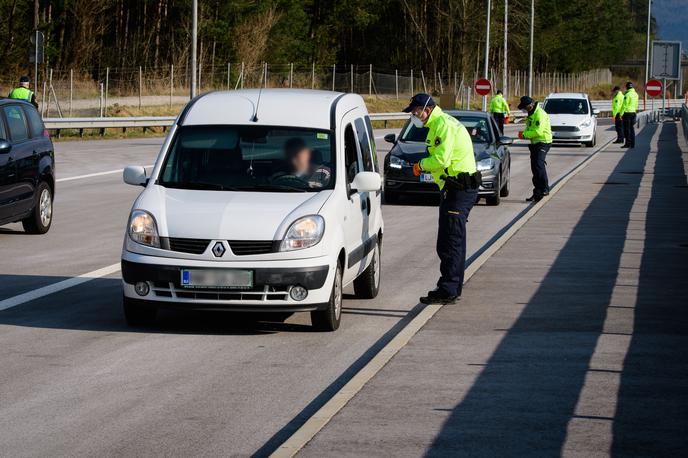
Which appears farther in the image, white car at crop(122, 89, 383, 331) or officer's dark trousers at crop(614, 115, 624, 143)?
officer's dark trousers at crop(614, 115, 624, 143)

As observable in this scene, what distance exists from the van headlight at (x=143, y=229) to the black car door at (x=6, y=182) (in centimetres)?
604

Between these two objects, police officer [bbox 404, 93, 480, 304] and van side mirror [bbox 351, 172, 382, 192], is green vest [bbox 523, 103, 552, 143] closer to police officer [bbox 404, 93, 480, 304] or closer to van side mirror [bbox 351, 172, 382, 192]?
police officer [bbox 404, 93, 480, 304]

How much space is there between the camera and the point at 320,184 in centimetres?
1093

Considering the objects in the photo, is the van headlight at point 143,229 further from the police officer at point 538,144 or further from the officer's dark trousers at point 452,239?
the police officer at point 538,144

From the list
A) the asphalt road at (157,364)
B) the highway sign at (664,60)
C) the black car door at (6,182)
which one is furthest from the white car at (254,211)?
the highway sign at (664,60)

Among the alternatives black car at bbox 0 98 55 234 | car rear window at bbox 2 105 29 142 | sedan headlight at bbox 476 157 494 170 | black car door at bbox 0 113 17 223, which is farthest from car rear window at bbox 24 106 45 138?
sedan headlight at bbox 476 157 494 170

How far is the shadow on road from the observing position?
711cm

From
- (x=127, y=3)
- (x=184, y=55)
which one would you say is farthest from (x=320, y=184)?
(x=127, y=3)

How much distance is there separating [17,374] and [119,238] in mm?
8159

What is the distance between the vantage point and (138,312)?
412 inches

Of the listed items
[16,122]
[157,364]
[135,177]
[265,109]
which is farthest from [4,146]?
[157,364]

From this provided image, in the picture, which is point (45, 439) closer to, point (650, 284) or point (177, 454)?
point (177, 454)

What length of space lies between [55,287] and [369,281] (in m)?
2.82

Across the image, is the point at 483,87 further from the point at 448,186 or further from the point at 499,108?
the point at 448,186
